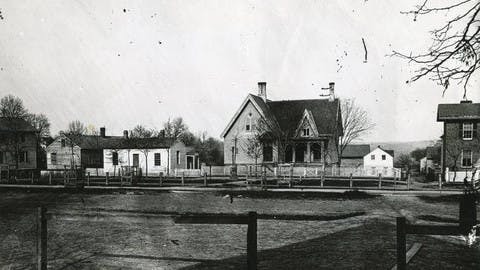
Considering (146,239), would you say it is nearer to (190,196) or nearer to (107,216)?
(107,216)

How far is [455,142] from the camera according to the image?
119 ft

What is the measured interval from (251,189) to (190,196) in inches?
165

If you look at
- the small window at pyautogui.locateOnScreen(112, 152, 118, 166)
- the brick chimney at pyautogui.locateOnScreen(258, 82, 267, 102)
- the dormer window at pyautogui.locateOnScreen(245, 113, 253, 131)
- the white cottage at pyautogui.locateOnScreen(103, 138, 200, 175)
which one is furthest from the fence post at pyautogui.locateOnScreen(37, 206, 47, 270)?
the small window at pyautogui.locateOnScreen(112, 152, 118, 166)

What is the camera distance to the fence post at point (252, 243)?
5973mm

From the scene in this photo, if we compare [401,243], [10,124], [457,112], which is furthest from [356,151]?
[401,243]

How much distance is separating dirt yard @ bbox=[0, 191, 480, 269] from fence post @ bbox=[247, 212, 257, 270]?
4.12 ft

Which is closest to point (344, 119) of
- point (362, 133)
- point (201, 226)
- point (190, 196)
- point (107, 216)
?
point (362, 133)

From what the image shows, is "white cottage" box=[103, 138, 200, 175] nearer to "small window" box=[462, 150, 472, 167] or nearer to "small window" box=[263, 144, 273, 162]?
"small window" box=[263, 144, 273, 162]

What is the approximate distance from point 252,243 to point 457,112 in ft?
120

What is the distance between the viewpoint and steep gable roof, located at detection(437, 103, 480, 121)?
36.0m

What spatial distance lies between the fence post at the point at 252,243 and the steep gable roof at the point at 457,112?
35.5m

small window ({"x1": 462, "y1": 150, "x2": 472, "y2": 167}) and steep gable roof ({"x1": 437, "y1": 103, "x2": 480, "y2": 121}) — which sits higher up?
steep gable roof ({"x1": 437, "y1": 103, "x2": 480, "y2": 121})

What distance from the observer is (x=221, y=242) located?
34.9 ft

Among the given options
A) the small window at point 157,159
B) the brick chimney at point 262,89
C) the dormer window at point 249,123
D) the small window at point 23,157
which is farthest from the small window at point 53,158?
the brick chimney at point 262,89
